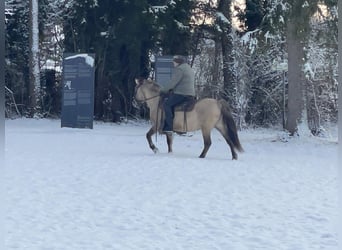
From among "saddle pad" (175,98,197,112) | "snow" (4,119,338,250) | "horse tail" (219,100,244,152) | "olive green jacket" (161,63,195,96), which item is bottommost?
"snow" (4,119,338,250)

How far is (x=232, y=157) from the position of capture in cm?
1545

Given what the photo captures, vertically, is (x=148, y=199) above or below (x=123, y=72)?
below

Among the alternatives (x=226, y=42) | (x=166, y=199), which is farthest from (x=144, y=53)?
(x=166, y=199)

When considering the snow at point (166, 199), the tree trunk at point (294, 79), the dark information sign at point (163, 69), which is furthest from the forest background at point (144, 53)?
the snow at point (166, 199)

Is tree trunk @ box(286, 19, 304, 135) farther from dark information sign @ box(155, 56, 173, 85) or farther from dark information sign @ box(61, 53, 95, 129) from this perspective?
dark information sign @ box(61, 53, 95, 129)

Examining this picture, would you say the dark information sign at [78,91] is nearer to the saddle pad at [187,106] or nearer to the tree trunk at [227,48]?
the tree trunk at [227,48]

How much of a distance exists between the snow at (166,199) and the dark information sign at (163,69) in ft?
16.5

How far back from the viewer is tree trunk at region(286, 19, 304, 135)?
20.8 metres

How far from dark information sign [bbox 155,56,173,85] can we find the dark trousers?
23.0ft

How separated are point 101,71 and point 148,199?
67.7ft

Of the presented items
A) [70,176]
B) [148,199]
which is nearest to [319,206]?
[148,199]

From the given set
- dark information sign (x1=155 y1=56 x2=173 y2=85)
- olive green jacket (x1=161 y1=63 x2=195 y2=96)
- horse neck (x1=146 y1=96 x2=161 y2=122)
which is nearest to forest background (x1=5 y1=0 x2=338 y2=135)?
dark information sign (x1=155 y1=56 x2=173 y2=85)

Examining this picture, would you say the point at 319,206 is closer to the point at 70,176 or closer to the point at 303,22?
the point at 70,176

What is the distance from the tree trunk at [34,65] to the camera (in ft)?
94.9
